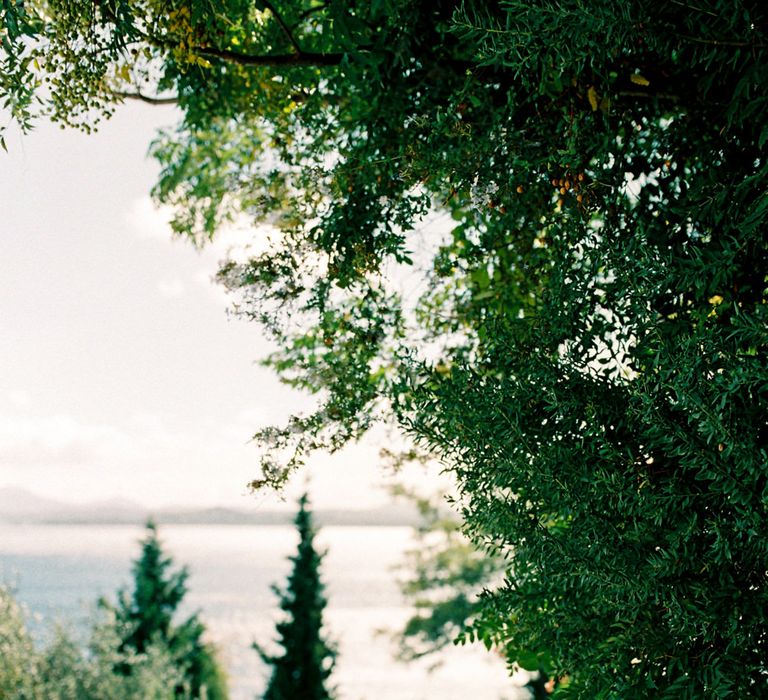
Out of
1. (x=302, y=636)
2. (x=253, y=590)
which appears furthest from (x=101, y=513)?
(x=302, y=636)

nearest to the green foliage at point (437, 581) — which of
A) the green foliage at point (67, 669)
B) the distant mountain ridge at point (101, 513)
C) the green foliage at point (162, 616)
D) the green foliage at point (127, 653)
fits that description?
the green foliage at point (127, 653)

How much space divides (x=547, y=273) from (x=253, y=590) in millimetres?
24136

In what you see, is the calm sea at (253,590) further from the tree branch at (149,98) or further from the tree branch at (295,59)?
the tree branch at (295,59)

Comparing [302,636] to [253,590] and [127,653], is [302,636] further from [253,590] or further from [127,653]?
[253,590]

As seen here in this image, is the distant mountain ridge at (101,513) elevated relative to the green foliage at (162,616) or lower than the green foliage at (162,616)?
elevated

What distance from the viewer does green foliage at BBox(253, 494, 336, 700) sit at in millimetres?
7578

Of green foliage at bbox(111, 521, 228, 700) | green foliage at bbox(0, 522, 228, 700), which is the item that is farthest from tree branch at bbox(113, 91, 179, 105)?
green foliage at bbox(111, 521, 228, 700)

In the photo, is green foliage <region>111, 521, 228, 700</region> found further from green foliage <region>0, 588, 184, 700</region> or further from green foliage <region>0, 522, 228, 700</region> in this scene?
green foliage <region>0, 588, 184, 700</region>

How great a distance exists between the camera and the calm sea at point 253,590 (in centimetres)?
889

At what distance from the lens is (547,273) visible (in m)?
1.99

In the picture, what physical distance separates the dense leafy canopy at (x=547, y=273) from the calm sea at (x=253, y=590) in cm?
562

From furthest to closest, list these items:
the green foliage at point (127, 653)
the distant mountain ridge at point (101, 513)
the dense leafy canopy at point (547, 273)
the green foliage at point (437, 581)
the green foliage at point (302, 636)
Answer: the distant mountain ridge at point (101, 513) → the green foliage at point (437, 581) → the green foliage at point (302, 636) → the green foliage at point (127, 653) → the dense leafy canopy at point (547, 273)

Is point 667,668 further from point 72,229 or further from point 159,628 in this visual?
point 72,229

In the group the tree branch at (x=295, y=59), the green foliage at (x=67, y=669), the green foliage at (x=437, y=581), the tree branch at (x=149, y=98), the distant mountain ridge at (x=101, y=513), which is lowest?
the green foliage at (x=67, y=669)
